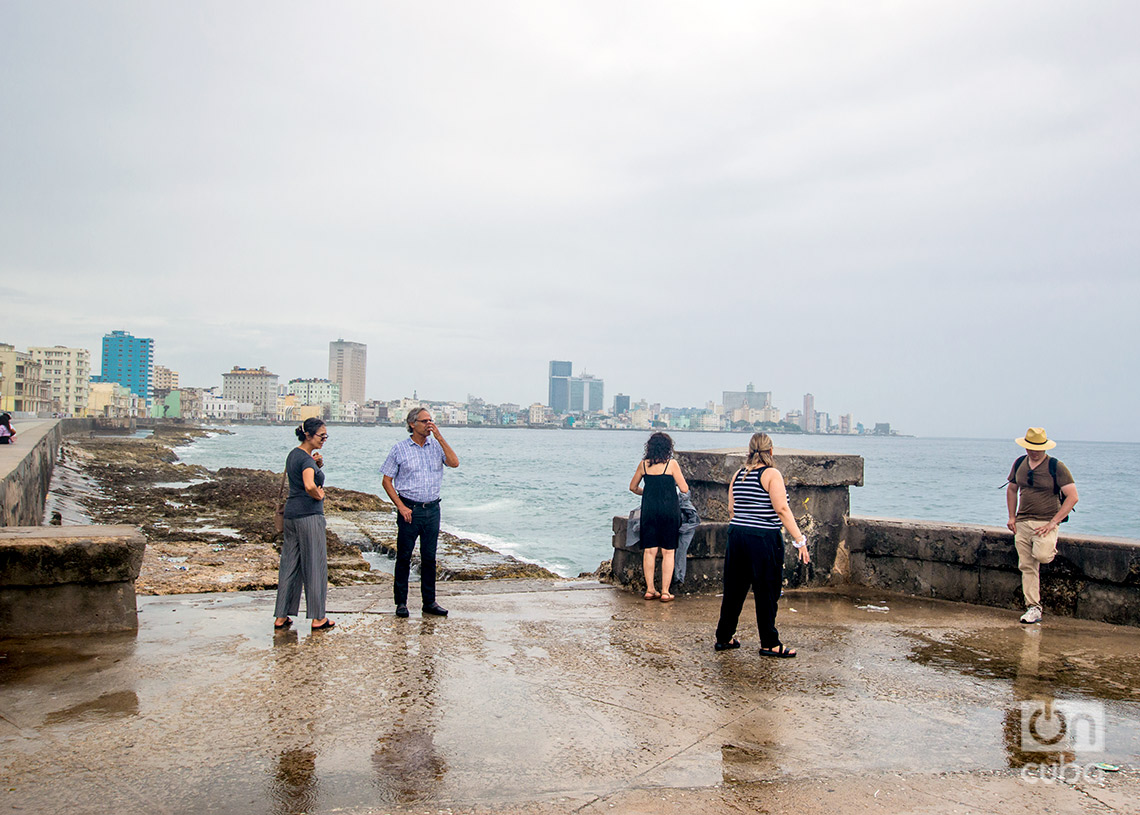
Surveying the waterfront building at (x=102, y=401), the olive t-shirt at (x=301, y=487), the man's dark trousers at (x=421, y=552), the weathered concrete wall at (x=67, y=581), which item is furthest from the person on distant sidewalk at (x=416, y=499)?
the waterfront building at (x=102, y=401)

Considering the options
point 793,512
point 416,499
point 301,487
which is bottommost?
point 793,512

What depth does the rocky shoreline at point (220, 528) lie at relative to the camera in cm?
1080

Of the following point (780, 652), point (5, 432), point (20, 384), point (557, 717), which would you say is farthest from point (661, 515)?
point (20, 384)

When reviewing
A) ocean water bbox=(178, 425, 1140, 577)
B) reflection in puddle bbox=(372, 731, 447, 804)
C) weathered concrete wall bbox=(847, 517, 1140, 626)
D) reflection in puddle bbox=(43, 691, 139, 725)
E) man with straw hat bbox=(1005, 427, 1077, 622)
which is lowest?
ocean water bbox=(178, 425, 1140, 577)

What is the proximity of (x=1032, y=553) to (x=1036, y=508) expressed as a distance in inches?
14.7

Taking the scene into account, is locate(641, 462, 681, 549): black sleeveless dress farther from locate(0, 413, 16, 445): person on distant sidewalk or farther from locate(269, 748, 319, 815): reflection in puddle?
locate(0, 413, 16, 445): person on distant sidewalk

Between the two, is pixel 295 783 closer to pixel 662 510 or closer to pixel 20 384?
pixel 662 510

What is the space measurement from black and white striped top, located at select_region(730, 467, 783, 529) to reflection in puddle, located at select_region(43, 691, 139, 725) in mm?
3810

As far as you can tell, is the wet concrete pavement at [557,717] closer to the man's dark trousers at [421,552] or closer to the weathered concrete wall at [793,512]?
the man's dark trousers at [421,552]

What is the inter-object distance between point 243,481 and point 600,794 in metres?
33.6

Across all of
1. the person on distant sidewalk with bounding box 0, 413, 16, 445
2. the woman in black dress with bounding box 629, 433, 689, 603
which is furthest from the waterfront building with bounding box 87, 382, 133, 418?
the woman in black dress with bounding box 629, 433, 689, 603

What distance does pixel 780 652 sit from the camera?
5371 mm

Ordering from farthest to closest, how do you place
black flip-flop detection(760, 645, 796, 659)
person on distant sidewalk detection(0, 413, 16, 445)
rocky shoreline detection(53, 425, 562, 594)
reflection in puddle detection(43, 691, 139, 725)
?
1. person on distant sidewalk detection(0, 413, 16, 445)
2. rocky shoreline detection(53, 425, 562, 594)
3. black flip-flop detection(760, 645, 796, 659)
4. reflection in puddle detection(43, 691, 139, 725)

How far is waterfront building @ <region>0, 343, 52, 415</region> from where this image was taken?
82.7 m
